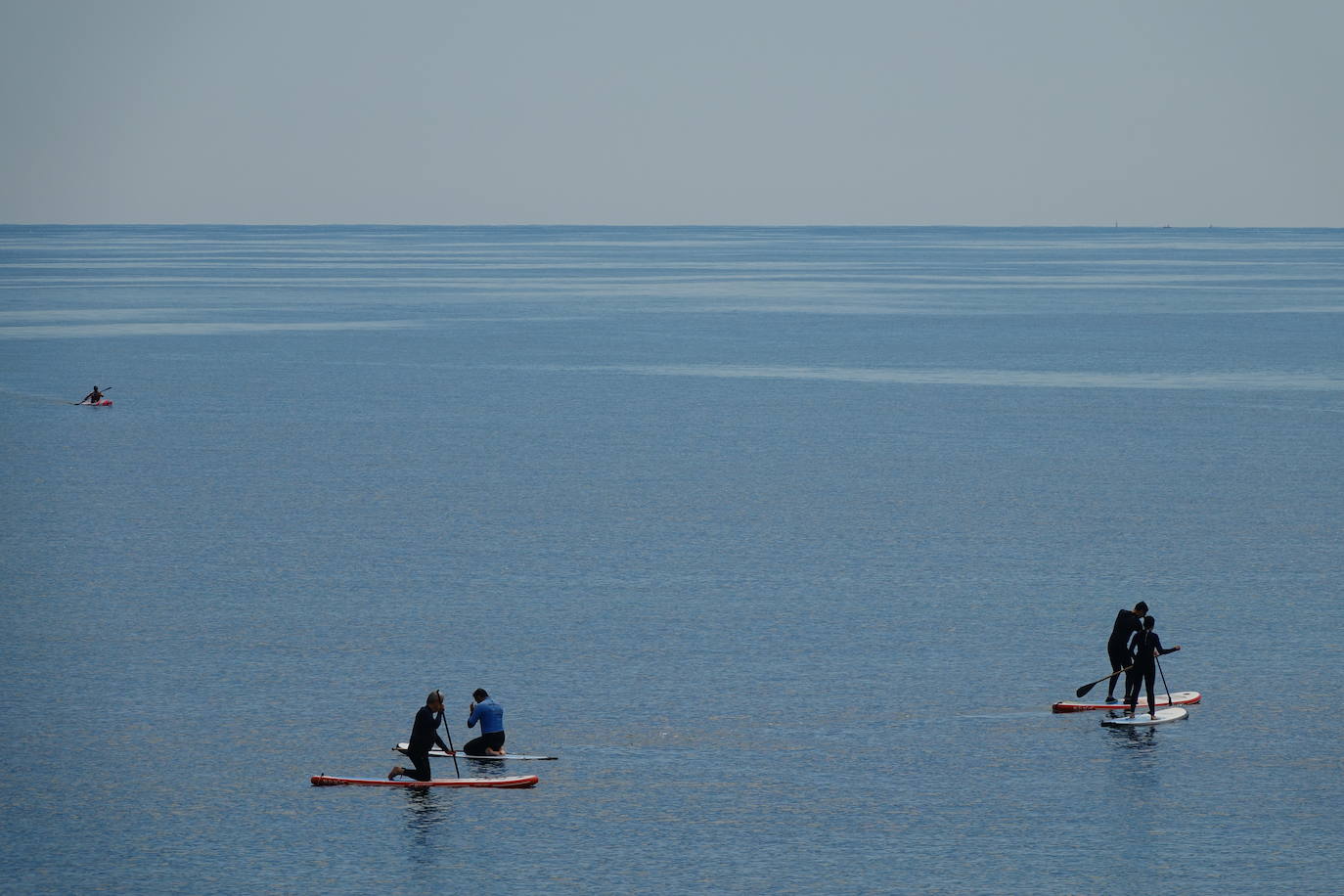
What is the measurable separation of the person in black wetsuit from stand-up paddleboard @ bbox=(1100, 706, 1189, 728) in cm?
73

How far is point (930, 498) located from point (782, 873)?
1150 inches

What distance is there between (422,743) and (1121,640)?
11501 millimetres

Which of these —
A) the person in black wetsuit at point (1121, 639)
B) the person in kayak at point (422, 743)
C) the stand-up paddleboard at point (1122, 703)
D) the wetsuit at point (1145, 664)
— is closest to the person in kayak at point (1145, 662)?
the wetsuit at point (1145, 664)

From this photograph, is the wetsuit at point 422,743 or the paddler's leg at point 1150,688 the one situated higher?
the paddler's leg at point 1150,688

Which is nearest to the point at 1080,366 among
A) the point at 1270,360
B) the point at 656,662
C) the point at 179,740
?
the point at 1270,360

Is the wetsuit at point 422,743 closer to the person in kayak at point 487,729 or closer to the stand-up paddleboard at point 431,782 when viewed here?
the stand-up paddleboard at point 431,782

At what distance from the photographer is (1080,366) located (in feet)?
314

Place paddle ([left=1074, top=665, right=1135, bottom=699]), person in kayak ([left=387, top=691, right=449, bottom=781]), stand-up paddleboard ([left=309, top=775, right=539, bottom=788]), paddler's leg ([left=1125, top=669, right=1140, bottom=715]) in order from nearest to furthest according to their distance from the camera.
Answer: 1. stand-up paddleboard ([left=309, top=775, right=539, bottom=788])
2. person in kayak ([left=387, top=691, right=449, bottom=781])
3. paddler's leg ([left=1125, top=669, right=1140, bottom=715])
4. paddle ([left=1074, top=665, right=1135, bottom=699])

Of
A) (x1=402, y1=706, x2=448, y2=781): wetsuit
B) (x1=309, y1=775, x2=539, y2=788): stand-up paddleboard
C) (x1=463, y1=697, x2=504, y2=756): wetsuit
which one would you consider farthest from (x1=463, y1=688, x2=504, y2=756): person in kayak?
(x1=402, y1=706, x2=448, y2=781): wetsuit

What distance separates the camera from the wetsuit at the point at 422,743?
2608cm

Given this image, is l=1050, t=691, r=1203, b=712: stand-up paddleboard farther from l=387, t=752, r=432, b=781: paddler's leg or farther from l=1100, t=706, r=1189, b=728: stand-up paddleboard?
l=387, t=752, r=432, b=781: paddler's leg

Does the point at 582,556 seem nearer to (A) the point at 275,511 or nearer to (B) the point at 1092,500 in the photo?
(A) the point at 275,511

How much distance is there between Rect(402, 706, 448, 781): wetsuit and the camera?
85.6 feet

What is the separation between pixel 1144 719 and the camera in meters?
29.1
